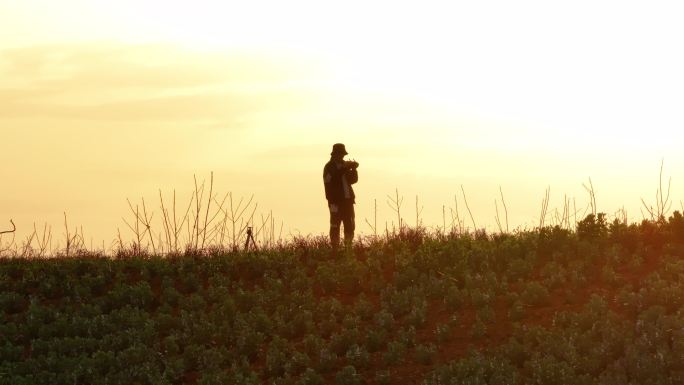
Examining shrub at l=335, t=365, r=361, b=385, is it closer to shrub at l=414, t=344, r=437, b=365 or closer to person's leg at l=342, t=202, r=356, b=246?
shrub at l=414, t=344, r=437, b=365

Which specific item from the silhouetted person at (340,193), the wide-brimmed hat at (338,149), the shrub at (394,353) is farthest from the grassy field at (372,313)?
the wide-brimmed hat at (338,149)

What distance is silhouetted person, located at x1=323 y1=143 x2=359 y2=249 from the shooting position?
76.2 ft

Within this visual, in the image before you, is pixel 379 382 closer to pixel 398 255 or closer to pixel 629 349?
pixel 629 349

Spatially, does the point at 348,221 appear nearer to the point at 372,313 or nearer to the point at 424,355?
the point at 372,313

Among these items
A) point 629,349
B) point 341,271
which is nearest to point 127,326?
point 341,271

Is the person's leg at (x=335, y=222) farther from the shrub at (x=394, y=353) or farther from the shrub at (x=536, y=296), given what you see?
the shrub at (x=394, y=353)

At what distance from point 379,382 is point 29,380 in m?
5.69

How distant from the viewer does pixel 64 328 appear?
19.7 m

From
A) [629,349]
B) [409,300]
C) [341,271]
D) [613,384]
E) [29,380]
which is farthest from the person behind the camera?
[341,271]

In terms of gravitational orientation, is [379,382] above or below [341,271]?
below

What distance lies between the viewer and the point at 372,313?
19.0 meters

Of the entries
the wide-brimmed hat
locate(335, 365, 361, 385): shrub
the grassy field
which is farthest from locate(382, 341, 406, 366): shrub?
the wide-brimmed hat

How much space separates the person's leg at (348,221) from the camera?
76.3 feet

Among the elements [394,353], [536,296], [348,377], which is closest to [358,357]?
[394,353]
